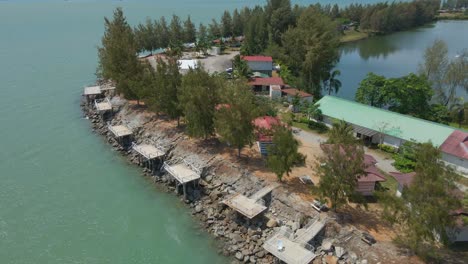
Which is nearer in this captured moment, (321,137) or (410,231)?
(410,231)

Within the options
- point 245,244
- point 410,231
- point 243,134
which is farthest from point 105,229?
point 410,231

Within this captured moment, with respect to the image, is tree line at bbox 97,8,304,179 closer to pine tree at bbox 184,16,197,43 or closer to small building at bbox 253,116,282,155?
small building at bbox 253,116,282,155

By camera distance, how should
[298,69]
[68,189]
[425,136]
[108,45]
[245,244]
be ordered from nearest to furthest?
[245,244]
[68,189]
[425,136]
[108,45]
[298,69]

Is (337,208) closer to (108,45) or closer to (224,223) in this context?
(224,223)

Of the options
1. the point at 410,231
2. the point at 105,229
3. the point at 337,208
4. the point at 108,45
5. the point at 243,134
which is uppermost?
the point at 108,45

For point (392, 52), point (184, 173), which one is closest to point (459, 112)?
point (184, 173)

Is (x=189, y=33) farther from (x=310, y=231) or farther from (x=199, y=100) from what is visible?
(x=310, y=231)

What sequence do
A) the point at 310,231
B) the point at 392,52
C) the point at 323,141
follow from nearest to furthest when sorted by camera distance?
1. the point at 310,231
2. the point at 323,141
3. the point at 392,52
